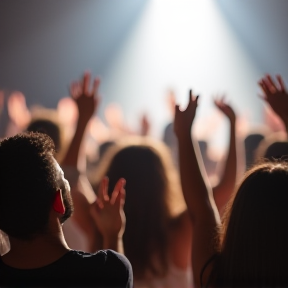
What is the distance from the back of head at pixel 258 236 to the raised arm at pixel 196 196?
7 centimetres

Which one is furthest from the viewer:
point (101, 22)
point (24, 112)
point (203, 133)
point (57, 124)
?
point (101, 22)

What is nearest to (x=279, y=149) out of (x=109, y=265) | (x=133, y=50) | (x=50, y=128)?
(x=50, y=128)

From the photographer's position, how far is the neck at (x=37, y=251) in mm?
962

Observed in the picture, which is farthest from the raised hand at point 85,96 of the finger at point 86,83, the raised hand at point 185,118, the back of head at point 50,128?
the raised hand at point 185,118

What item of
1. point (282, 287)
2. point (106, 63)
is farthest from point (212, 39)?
point (282, 287)

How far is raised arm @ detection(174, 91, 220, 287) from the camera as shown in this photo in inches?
42.8

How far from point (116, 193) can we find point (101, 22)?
4.38 metres

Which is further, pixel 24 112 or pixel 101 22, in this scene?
pixel 101 22

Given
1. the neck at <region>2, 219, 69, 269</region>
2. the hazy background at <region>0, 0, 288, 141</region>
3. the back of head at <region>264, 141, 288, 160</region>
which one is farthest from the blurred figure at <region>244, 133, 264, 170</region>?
the hazy background at <region>0, 0, 288, 141</region>

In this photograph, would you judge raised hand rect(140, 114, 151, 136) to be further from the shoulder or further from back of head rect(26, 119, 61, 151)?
the shoulder

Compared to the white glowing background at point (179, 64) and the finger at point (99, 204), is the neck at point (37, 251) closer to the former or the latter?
the finger at point (99, 204)

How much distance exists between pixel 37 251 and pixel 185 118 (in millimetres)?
554

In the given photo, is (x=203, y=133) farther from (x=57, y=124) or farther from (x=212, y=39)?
(x=212, y=39)

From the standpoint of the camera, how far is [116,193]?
3.94ft
